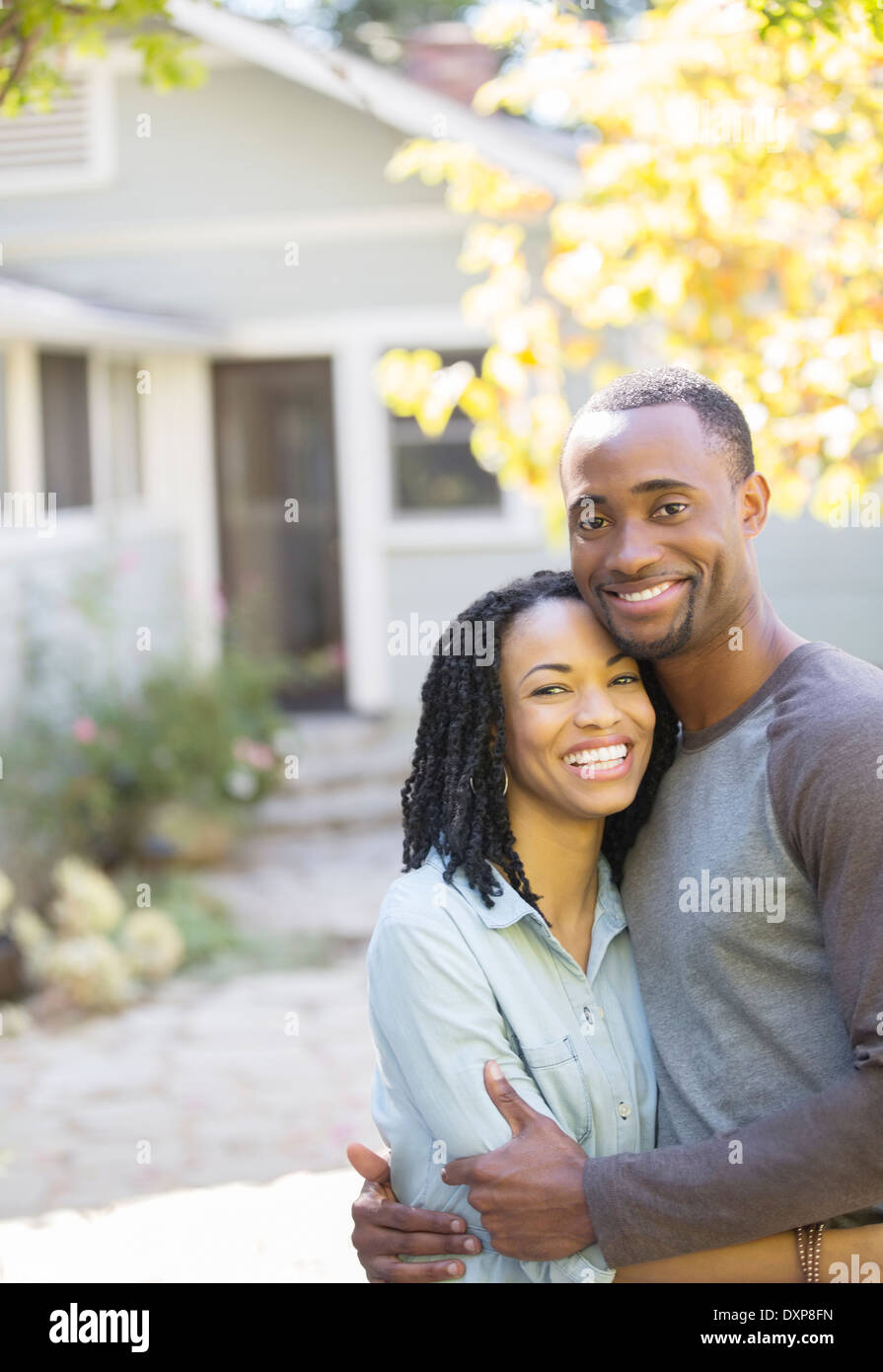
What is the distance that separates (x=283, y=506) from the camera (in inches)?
472

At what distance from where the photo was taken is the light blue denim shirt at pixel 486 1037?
210cm

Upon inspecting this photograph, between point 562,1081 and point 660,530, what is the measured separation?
2.72ft

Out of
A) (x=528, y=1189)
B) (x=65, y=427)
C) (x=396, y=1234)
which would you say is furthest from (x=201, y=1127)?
(x=65, y=427)

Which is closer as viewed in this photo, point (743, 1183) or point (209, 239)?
point (743, 1183)

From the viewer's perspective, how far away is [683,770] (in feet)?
7.53

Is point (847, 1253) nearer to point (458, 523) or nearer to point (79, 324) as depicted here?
point (79, 324)

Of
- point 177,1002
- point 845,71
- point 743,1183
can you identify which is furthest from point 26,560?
point 743,1183

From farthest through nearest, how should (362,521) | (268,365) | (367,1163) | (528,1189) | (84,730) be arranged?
1. (268,365)
2. (362,521)
3. (84,730)
4. (367,1163)
5. (528,1189)

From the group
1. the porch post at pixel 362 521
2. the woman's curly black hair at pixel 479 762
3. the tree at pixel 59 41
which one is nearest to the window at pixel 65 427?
the porch post at pixel 362 521

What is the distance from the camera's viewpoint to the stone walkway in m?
4.37

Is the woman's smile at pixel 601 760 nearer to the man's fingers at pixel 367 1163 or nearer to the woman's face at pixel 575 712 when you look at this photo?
A: the woman's face at pixel 575 712

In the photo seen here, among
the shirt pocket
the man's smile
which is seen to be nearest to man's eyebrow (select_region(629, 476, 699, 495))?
the man's smile
